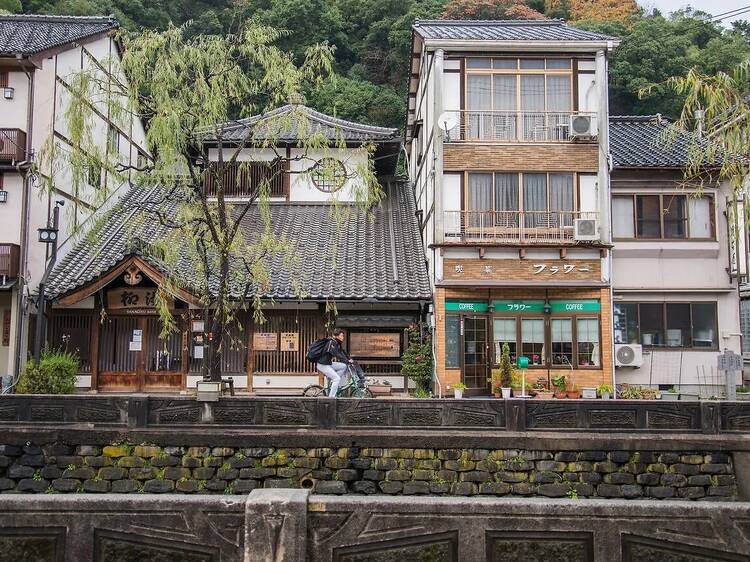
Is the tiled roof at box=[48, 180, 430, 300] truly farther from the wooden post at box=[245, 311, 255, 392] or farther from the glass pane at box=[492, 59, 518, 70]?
the glass pane at box=[492, 59, 518, 70]

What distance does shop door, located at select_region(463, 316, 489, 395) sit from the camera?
19.9m

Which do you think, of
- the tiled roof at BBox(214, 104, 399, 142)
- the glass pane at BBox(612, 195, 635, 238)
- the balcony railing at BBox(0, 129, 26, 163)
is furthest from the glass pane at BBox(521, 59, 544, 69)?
the balcony railing at BBox(0, 129, 26, 163)

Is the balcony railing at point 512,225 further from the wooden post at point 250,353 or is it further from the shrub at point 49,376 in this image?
the shrub at point 49,376

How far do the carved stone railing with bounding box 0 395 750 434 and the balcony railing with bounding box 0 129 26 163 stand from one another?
10244mm

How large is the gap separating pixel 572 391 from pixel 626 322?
11.2ft

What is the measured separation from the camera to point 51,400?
12.2 m

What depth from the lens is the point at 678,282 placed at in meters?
20.9

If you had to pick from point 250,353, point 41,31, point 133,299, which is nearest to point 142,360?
point 133,299

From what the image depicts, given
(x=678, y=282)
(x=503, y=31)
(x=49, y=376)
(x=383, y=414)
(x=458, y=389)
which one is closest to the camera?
(x=383, y=414)

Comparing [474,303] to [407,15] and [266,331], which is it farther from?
[407,15]

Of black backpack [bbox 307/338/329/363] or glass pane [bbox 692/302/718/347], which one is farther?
glass pane [bbox 692/302/718/347]

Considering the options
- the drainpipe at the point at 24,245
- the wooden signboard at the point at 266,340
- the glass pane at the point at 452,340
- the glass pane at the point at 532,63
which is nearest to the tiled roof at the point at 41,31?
the drainpipe at the point at 24,245

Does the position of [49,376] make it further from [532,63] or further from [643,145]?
[643,145]

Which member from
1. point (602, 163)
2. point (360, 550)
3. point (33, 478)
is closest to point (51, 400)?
point (33, 478)
